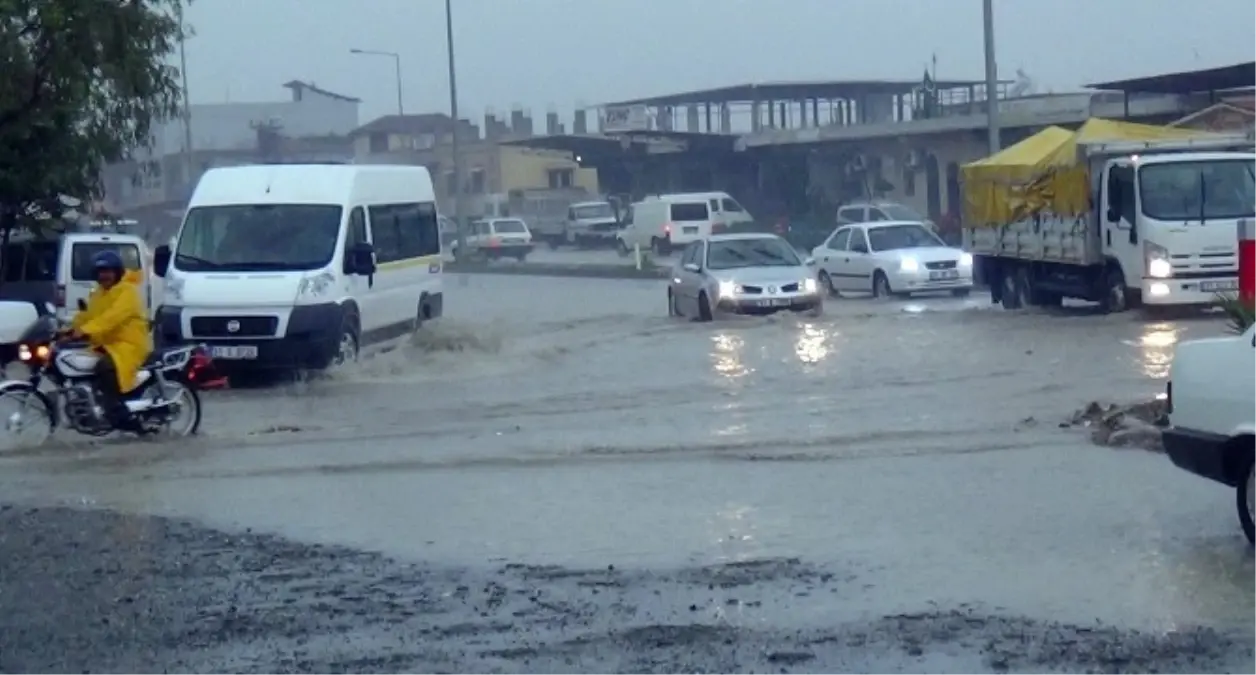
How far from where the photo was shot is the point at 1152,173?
26312 millimetres

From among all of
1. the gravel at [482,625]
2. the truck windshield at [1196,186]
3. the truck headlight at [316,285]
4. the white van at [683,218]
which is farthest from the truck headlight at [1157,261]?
the white van at [683,218]

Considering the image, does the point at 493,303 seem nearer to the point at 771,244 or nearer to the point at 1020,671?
the point at 771,244

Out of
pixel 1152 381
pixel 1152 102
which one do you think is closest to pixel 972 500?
pixel 1152 381

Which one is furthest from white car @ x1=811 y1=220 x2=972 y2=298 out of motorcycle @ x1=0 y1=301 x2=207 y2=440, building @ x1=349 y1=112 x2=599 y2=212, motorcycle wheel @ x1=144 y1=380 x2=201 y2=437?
building @ x1=349 y1=112 x2=599 y2=212

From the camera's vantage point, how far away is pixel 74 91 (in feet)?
96.5

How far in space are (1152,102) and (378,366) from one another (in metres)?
32.8

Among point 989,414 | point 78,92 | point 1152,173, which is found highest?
point 78,92

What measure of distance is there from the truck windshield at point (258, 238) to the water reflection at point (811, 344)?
A: 5583mm

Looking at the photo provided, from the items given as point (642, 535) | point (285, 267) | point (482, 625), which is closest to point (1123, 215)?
point (285, 267)

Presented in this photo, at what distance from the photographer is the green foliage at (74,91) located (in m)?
29.0

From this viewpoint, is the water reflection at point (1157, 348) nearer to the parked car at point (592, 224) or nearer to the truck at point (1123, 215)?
the truck at point (1123, 215)

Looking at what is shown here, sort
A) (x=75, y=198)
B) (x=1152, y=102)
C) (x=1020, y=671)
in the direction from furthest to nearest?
(x=1152, y=102)
(x=75, y=198)
(x=1020, y=671)

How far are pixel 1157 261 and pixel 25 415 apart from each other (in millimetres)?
15110

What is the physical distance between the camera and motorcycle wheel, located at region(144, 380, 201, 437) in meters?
17.0
